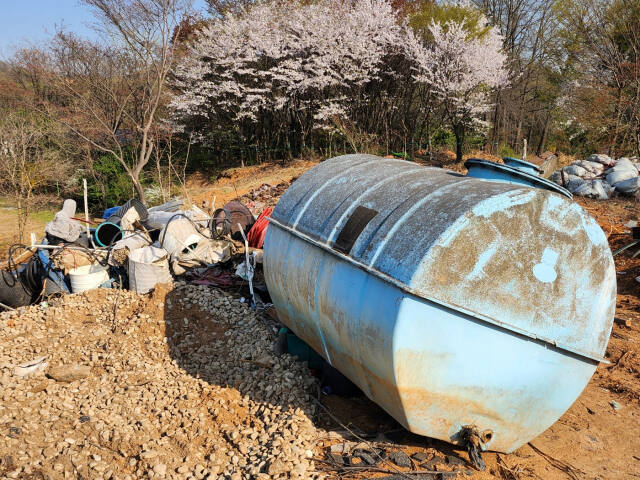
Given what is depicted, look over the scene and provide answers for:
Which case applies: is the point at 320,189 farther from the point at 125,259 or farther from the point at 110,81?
the point at 110,81

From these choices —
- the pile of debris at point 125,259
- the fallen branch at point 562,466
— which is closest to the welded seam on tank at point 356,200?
the fallen branch at point 562,466

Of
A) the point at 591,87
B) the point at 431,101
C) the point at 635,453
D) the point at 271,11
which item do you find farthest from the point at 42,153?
the point at 591,87

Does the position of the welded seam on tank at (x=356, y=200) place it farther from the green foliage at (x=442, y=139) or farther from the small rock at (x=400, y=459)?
the green foliage at (x=442, y=139)

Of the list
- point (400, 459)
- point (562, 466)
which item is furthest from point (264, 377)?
point (562, 466)

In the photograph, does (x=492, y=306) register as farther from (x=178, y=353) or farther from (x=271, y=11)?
(x=271, y=11)

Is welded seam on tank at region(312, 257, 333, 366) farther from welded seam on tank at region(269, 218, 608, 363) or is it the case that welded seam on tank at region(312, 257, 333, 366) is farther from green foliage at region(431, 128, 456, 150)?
green foliage at region(431, 128, 456, 150)

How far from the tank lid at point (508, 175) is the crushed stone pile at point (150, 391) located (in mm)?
3209

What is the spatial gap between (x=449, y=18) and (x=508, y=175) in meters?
16.4

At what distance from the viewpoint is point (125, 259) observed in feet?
28.8

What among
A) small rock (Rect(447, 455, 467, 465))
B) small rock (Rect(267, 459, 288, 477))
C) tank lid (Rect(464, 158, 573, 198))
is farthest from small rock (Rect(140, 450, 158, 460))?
tank lid (Rect(464, 158, 573, 198))

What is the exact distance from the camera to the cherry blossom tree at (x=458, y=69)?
55.5ft

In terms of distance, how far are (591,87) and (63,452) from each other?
23.0 m

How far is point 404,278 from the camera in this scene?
12.6 feet

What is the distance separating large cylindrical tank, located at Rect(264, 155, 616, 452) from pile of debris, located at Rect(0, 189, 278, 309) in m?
4.10
